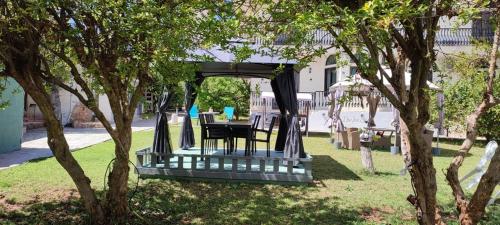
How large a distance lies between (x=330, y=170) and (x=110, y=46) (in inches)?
259

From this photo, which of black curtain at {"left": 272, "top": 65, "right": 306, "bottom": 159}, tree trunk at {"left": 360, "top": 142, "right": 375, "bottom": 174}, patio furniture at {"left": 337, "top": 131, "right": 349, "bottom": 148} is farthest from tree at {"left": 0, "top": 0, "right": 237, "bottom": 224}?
patio furniture at {"left": 337, "top": 131, "right": 349, "bottom": 148}

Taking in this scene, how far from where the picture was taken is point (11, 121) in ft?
40.0

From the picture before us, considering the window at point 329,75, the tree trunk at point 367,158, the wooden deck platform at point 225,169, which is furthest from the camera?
the window at point 329,75

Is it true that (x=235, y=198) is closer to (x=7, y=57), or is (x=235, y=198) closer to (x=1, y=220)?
(x=1, y=220)

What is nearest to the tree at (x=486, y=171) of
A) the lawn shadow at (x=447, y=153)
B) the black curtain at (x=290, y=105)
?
the black curtain at (x=290, y=105)

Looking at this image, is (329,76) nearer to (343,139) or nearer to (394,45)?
(343,139)

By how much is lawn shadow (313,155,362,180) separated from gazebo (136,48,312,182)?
526mm

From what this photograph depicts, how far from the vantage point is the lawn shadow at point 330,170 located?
9.39 meters

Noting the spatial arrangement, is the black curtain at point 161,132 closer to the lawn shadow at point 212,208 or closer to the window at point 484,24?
the lawn shadow at point 212,208

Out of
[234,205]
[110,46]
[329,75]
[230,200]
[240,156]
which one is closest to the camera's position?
[110,46]

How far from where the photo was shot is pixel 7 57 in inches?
186

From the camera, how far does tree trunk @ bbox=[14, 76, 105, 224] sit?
196 inches

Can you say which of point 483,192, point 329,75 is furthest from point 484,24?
point 329,75

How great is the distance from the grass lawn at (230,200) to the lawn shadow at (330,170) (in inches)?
0.8
